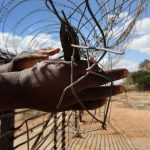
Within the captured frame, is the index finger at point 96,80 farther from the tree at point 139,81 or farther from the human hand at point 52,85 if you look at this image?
the tree at point 139,81


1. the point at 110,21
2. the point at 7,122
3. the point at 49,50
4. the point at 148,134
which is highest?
the point at 110,21

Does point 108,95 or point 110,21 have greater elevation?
point 110,21

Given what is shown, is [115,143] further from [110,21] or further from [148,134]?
[110,21]

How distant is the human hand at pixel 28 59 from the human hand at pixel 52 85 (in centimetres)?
27

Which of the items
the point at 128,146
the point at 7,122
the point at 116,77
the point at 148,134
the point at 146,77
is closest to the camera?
the point at 116,77

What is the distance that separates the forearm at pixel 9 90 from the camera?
1563 mm

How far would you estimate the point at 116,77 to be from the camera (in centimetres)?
168

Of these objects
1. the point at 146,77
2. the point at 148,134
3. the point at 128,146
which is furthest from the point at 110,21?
the point at 146,77

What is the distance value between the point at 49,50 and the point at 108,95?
0.40 metres

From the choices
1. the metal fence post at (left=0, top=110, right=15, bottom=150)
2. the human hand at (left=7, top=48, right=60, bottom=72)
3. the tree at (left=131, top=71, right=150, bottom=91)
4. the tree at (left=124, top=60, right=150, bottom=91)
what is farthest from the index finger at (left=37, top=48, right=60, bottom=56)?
the tree at (left=131, top=71, right=150, bottom=91)

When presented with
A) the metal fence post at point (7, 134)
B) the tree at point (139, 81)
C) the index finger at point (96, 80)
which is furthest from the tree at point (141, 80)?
the index finger at point (96, 80)

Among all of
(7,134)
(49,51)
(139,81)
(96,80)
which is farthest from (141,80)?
(96,80)

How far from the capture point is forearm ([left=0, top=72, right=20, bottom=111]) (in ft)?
5.13

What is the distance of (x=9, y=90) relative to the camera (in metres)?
1.57
